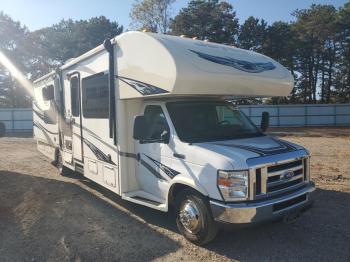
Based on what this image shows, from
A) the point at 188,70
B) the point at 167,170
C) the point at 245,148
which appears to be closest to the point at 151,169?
the point at 167,170

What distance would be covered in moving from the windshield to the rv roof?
1.64 ft

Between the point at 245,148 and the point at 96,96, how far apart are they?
3475 mm

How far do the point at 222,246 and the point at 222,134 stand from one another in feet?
5.64

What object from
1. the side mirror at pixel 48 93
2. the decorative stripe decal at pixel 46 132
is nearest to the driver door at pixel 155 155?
the side mirror at pixel 48 93

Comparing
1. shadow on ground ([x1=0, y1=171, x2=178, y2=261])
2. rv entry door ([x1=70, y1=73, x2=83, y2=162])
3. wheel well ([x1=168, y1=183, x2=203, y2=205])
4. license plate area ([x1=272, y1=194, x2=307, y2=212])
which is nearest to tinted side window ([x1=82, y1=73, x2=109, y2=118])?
rv entry door ([x1=70, y1=73, x2=83, y2=162])

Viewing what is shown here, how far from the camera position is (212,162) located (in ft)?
17.3

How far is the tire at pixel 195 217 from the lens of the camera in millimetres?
5383

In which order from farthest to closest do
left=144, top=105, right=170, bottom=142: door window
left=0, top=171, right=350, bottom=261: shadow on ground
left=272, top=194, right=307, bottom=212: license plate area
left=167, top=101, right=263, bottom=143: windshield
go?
1. left=144, top=105, right=170, bottom=142: door window
2. left=167, top=101, right=263, bottom=143: windshield
3. left=0, top=171, right=350, bottom=261: shadow on ground
4. left=272, top=194, right=307, bottom=212: license plate area

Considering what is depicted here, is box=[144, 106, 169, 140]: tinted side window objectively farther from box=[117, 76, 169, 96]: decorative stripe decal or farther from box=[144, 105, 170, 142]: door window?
box=[117, 76, 169, 96]: decorative stripe decal

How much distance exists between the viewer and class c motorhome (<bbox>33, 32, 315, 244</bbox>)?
523cm

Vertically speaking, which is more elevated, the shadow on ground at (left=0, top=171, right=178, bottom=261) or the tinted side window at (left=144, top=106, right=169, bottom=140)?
the tinted side window at (left=144, top=106, right=169, bottom=140)

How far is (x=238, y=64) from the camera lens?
6285mm

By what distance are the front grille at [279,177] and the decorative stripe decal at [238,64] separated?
5.50ft

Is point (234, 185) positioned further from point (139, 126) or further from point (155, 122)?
point (155, 122)
